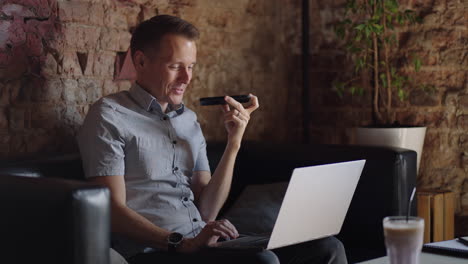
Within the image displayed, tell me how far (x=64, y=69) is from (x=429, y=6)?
203cm

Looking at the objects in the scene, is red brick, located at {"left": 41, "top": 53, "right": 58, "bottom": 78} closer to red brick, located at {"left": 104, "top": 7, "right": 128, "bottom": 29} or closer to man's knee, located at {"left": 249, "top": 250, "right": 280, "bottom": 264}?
red brick, located at {"left": 104, "top": 7, "right": 128, "bottom": 29}

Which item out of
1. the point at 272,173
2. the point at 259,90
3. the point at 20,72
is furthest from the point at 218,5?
the point at 20,72

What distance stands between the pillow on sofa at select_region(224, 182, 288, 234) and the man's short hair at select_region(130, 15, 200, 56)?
0.69m

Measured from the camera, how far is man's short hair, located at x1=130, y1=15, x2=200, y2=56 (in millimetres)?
2551

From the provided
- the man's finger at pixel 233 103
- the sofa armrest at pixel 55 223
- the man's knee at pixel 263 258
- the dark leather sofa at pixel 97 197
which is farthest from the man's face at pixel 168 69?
the sofa armrest at pixel 55 223

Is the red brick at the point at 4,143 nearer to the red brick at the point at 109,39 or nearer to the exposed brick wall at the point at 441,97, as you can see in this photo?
the red brick at the point at 109,39

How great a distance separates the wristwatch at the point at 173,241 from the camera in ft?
7.29

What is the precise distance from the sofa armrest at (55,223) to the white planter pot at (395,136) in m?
2.14

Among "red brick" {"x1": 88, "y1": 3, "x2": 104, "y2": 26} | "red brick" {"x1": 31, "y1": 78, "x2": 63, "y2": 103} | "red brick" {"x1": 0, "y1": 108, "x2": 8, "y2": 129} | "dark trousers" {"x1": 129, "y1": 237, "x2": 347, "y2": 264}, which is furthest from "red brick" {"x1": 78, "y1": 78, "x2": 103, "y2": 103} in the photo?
"dark trousers" {"x1": 129, "y1": 237, "x2": 347, "y2": 264}

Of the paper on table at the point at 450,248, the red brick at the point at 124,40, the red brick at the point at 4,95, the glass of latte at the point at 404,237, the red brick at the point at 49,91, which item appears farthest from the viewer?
the red brick at the point at 124,40

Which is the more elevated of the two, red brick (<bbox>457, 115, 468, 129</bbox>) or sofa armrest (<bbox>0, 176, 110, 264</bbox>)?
sofa armrest (<bbox>0, 176, 110, 264</bbox>)

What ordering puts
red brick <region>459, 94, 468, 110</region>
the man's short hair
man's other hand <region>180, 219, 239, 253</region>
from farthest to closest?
red brick <region>459, 94, 468, 110</region>
the man's short hair
man's other hand <region>180, 219, 239, 253</region>

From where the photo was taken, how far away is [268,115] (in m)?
4.08

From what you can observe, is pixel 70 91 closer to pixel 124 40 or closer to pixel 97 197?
pixel 124 40
